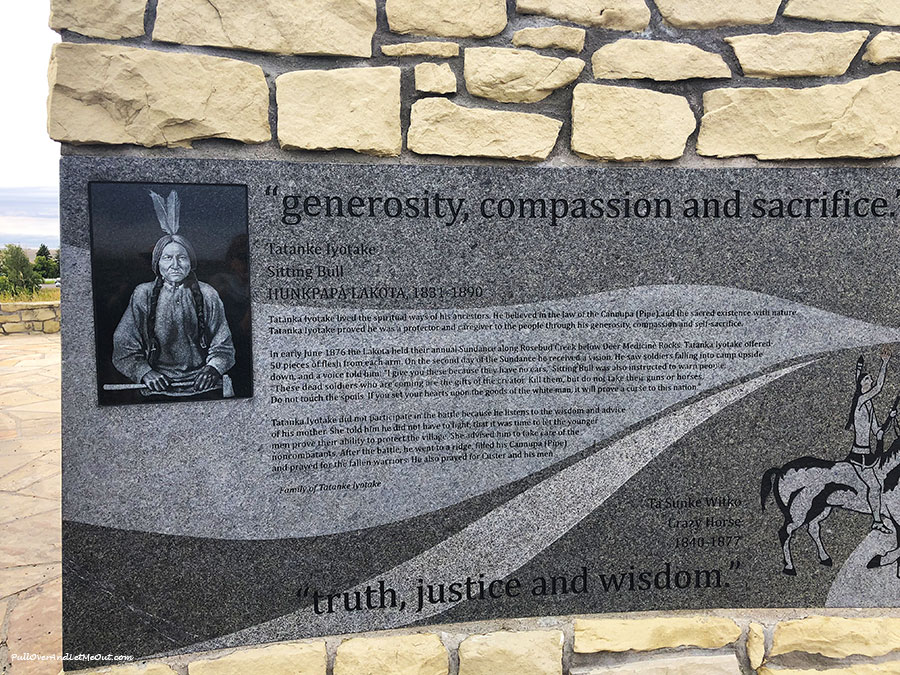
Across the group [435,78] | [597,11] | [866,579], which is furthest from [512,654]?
[597,11]

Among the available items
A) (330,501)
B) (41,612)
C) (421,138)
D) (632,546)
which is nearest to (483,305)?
(421,138)

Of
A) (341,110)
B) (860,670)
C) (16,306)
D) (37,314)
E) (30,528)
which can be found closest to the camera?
(341,110)

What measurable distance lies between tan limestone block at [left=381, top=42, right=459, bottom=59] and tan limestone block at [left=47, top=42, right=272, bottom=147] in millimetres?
354

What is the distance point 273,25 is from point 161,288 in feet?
2.49

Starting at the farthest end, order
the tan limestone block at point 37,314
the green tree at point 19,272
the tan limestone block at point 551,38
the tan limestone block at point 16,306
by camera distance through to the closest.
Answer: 1. the green tree at point 19,272
2. the tan limestone block at point 37,314
3. the tan limestone block at point 16,306
4. the tan limestone block at point 551,38

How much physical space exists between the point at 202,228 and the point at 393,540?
999 mm

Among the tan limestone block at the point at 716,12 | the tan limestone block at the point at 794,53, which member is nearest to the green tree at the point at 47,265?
the tan limestone block at the point at 716,12

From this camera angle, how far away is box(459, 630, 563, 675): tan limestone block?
181 cm

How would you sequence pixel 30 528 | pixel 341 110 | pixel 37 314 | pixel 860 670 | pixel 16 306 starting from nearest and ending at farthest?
pixel 341 110 → pixel 860 670 → pixel 30 528 → pixel 16 306 → pixel 37 314

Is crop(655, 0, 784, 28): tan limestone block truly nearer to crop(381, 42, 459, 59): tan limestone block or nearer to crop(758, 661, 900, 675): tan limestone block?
crop(381, 42, 459, 59): tan limestone block

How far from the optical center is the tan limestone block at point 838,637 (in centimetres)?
192

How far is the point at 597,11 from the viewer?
5.97 feet

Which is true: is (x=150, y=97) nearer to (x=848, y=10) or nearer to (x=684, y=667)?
(x=848, y=10)

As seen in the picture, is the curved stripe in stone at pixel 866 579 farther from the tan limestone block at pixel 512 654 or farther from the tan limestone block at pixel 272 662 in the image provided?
the tan limestone block at pixel 272 662
